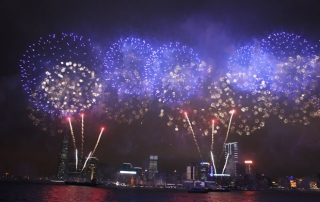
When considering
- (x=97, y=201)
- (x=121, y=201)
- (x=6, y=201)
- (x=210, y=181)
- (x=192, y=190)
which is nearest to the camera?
(x=6, y=201)

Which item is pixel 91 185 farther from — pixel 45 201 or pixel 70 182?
pixel 45 201

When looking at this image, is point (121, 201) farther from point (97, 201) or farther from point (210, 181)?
point (210, 181)

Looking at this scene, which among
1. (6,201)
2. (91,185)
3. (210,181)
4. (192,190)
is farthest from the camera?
(210,181)

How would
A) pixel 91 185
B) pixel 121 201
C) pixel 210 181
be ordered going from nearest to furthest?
1. pixel 121 201
2. pixel 91 185
3. pixel 210 181

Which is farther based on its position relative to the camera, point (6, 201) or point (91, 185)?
point (91, 185)

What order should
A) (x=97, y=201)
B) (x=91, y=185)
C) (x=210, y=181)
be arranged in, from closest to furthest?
(x=97, y=201), (x=91, y=185), (x=210, y=181)

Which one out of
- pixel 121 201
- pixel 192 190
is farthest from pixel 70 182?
pixel 121 201

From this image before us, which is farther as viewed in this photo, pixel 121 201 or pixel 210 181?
pixel 210 181

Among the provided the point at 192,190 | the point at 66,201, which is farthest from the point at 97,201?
the point at 192,190
